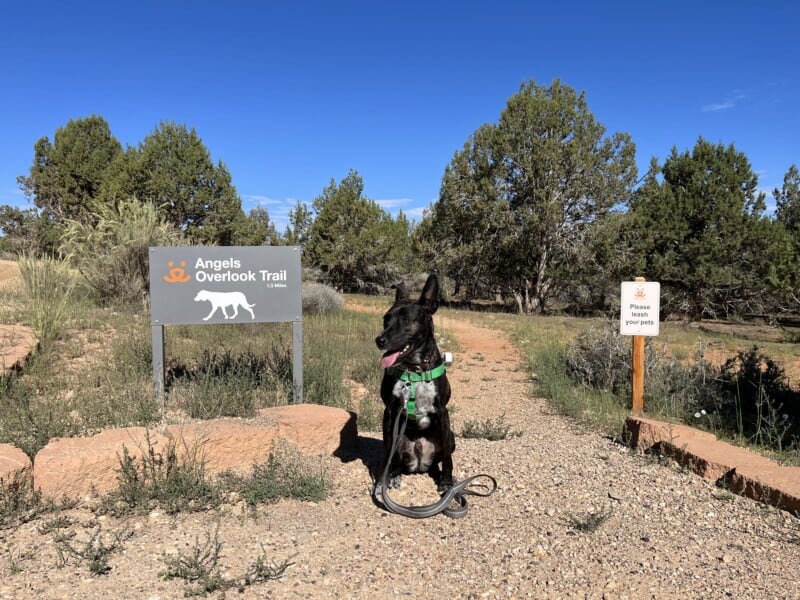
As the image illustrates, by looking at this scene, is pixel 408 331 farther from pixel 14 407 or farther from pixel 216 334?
pixel 216 334

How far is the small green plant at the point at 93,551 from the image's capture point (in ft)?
8.60

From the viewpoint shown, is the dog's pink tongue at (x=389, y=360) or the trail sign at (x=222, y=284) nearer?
the dog's pink tongue at (x=389, y=360)

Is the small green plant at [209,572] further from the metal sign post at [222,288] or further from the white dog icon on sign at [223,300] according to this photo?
the white dog icon on sign at [223,300]

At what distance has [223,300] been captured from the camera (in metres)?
5.35

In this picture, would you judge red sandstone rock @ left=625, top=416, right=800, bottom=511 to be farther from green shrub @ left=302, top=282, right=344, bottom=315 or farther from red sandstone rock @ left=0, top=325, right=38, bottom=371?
green shrub @ left=302, top=282, right=344, bottom=315

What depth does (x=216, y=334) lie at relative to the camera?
8.74 m

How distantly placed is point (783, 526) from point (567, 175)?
23836 mm

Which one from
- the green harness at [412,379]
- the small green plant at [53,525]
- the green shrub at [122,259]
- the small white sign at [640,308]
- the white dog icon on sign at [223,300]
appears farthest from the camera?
the green shrub at [122,259]

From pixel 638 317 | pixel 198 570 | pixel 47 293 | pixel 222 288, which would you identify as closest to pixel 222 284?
pixel 222 288

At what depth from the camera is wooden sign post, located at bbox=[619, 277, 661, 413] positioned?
6359mm

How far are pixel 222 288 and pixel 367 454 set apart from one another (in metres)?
2.23

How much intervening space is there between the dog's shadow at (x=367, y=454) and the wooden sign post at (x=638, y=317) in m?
3.37

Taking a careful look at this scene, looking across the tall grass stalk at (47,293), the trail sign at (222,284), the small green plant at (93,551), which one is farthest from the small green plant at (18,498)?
the tall grass stalk at (47,293)

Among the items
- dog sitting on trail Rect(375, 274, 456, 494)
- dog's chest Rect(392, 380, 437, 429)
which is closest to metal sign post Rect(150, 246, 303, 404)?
dog sitting on trail Rect(375, 274, 456, 494)
